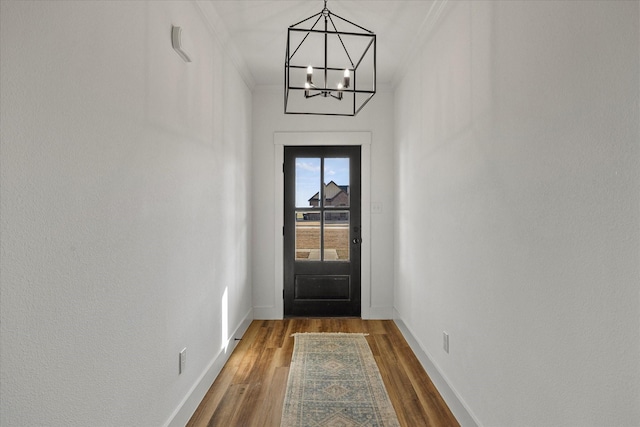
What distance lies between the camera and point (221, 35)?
9.03ft

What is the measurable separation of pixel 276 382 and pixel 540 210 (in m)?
2.06

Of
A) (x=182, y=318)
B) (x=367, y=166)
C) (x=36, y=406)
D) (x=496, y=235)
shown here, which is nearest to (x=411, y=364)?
(x=496, y=235)

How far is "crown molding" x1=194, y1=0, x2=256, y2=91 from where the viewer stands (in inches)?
93.3

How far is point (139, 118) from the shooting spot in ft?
5.22

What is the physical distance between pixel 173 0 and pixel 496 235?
2.06 meters

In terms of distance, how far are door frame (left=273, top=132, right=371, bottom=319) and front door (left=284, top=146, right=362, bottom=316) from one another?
7 cm

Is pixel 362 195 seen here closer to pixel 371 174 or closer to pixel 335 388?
pixel 371 174

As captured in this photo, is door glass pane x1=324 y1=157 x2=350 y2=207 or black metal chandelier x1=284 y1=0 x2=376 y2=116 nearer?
black metal chandelier x1=284 y1=0 x2=376 y2=116

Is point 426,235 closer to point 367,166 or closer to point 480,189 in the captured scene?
point 480,189

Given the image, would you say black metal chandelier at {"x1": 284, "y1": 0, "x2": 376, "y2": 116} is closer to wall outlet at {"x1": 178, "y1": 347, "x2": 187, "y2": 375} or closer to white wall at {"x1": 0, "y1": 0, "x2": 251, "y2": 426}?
white wall at {"x1": 0, "y1": 0, "x2": 251, "y2": 426}

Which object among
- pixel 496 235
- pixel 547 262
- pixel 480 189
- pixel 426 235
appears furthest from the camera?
pixel 426 235

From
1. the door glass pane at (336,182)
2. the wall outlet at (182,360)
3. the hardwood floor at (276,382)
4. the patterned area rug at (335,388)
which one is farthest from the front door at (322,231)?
the wall outlet at (182,360)

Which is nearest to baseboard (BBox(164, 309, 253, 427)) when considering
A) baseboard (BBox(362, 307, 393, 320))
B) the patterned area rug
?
the patterned area rug

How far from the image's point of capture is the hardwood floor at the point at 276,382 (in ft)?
6.97
